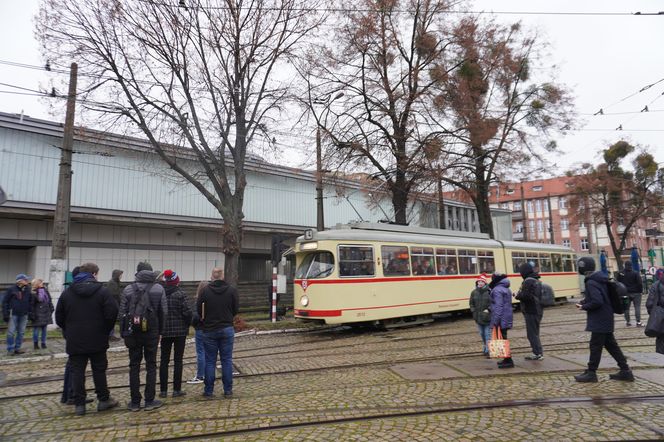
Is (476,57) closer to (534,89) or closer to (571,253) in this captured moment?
(534,89)

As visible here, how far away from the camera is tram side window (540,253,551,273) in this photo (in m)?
20.9

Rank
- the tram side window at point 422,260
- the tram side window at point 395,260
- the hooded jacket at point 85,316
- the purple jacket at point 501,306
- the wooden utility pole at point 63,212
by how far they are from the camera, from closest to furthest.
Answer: the hooded jacket at point 85,316 < the purple jacket at point 501,306 < the wooden utility pole at point 63,212 < the tram side window at point 395,260 < the tram side window at point 422,260

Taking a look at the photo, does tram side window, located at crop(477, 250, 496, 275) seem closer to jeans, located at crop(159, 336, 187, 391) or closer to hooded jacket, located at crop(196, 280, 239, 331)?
hooded jacket, located at crop(196, 280, 239, 331)

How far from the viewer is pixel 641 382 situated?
6285 mm

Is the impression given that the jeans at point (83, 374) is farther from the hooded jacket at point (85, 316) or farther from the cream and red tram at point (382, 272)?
the cream and red tram at point (382, 272)

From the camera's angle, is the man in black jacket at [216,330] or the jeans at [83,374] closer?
the jeans at [83,374]

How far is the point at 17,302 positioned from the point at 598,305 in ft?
39.0

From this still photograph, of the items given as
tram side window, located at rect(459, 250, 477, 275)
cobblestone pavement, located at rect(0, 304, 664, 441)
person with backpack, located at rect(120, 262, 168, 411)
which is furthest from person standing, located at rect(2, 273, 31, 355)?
tram side window, located at rect(459, 250, 477, 275)

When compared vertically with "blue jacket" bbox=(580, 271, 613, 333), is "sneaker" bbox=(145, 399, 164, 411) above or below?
below

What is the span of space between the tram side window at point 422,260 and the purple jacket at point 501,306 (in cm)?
619

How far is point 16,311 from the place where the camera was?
10.4 meters

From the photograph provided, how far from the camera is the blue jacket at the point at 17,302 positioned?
10422 millimetres

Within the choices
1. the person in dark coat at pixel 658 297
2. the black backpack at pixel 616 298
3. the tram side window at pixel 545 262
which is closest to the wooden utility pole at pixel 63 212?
the black backpack at pixel 616 298

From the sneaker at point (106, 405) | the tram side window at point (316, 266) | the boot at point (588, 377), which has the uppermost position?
the tram side window at point (316, 266)
